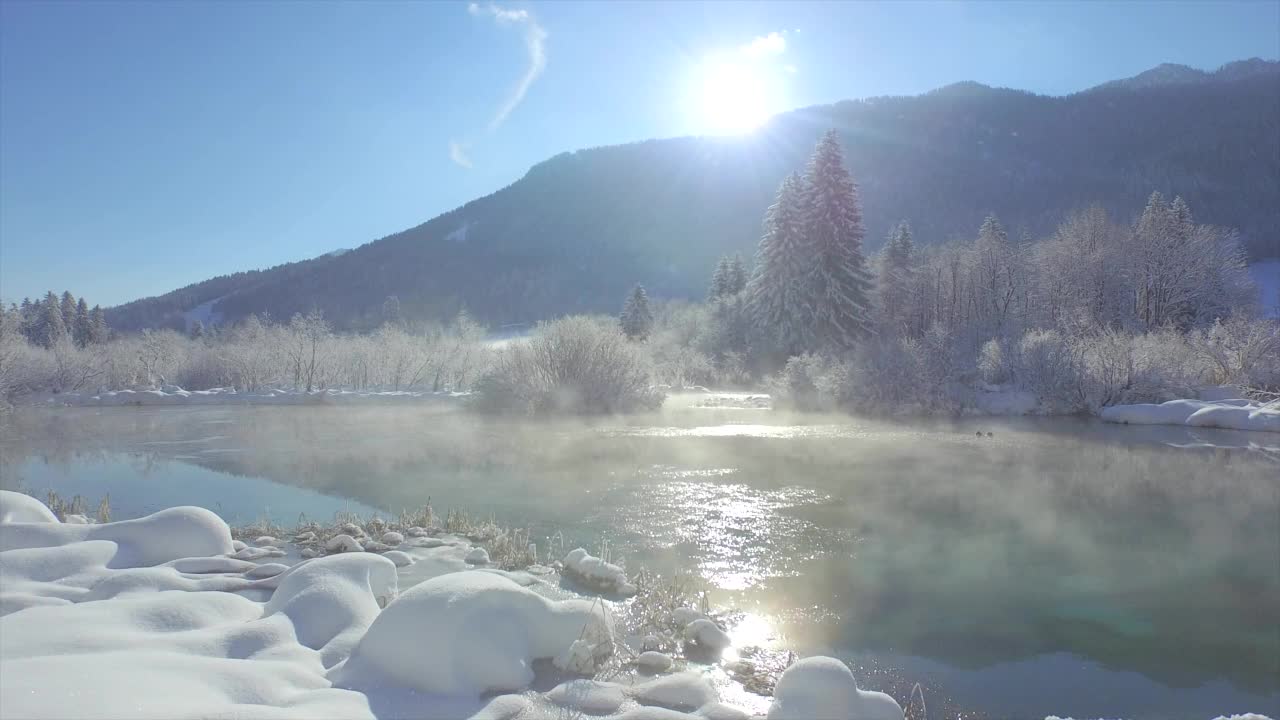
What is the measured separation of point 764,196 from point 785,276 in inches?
2706

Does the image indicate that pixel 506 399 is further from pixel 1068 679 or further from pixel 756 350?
pixel 1068 679

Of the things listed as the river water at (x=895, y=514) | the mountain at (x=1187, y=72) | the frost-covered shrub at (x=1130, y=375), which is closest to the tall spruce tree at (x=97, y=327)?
the river water at (x=895, y=514)

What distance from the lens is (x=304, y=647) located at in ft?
15.5

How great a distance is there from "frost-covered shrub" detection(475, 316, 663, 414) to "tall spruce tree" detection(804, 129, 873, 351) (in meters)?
11.4

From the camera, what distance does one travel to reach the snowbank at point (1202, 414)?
2012cm

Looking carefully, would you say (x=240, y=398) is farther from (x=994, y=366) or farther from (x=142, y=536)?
(x=994, y=366)

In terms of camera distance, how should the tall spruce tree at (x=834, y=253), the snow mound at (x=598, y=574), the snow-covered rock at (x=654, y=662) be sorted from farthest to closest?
the tall spruce tree at (x=834, y=253) < the snow mound at (x=598, y=574) < the snow-covered rock at (x=654, y=662)

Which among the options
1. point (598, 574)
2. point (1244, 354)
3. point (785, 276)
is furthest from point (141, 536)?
point (785, 276)

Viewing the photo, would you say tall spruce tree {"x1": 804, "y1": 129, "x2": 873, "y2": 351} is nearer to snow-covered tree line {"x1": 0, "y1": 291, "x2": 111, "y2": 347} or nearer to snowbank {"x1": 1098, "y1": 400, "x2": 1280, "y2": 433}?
snowbank {"x1": 1098, "y1": 400, "x2": 1280, "y2": 433}

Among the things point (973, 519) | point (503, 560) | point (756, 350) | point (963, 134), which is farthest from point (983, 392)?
point (963, 134)

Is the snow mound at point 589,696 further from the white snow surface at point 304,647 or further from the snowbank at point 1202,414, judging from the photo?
the snowbank at point 1202,414

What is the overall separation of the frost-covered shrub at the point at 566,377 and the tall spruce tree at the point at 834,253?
11379 millimetres

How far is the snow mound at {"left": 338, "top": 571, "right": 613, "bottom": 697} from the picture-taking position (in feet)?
14.2

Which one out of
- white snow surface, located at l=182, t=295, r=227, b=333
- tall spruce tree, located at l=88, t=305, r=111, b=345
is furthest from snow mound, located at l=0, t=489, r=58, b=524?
white snow surface, located at l=182, t=295, r=227, b=333
